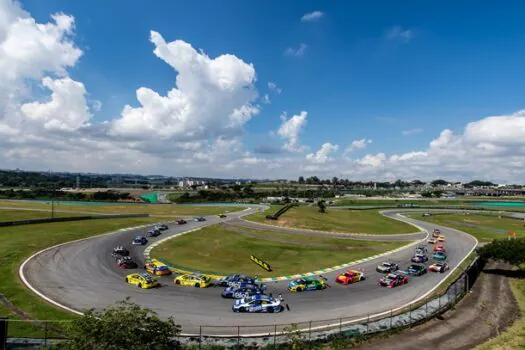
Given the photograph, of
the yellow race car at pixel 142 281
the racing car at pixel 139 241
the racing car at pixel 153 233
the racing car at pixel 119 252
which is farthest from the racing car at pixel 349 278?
the racing car at pixel 153 233

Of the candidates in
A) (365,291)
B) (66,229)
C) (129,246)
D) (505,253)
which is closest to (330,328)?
Result: (365,291)

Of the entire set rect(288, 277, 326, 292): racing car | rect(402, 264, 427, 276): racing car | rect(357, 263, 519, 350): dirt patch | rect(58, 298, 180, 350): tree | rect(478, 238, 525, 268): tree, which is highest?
rect(58, 298, 180, 350): tree

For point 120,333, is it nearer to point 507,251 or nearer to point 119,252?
point 119,252

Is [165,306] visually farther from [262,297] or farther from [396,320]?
[396,320]

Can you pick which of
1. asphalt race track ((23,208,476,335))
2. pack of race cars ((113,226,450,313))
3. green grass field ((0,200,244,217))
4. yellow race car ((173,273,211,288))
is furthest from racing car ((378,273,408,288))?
green grass field ((0,200,244,217))

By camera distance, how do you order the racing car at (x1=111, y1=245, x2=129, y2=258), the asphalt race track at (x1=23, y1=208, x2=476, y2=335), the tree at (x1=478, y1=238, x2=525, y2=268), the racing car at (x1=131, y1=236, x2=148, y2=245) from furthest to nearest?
the racing car at (x1=131, y1=236, x2=148, y2=245) < the racing car at (x1=111, y1=245, x2=129, y2=258) < the tree at (x1=478, y1=238, x2=525, y2=268) < the asphalt race track at (x1=23, y1=208, x2=476, y2=335)

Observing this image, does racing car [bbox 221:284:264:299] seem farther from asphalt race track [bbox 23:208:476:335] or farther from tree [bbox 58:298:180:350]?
tree [bbox 58:298:180:350]
